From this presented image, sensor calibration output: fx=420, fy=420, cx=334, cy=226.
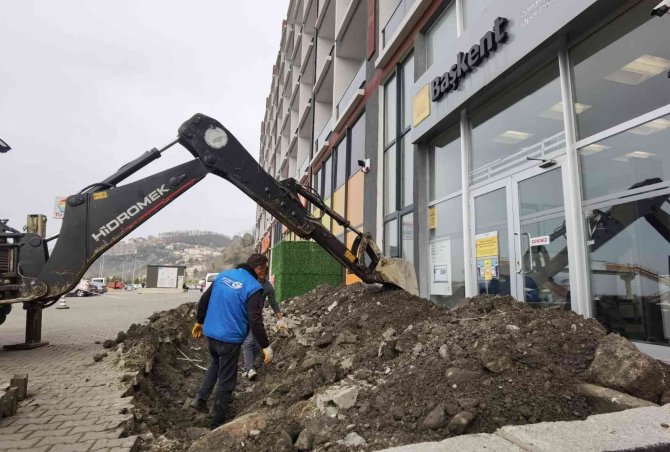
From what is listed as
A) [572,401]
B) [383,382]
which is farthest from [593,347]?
[383,382]

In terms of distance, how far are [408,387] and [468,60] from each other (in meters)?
5.63

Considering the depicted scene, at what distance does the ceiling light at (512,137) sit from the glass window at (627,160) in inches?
47.7

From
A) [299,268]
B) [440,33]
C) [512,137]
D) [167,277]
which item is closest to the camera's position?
[512,137]

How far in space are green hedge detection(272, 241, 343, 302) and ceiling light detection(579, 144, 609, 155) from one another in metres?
8.14

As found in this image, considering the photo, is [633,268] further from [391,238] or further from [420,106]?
[391,238]

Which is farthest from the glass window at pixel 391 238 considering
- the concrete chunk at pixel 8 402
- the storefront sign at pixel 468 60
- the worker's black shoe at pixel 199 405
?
the concrete chunk at pixel 8 402

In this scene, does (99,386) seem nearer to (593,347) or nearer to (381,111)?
(593,347)

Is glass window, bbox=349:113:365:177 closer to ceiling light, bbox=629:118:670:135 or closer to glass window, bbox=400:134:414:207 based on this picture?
glass window, bbox=400:134:414:207

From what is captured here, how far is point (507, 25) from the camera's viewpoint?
6129 millimetres

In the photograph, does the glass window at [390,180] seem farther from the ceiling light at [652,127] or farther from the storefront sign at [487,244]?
the ceiling light at [652,127]

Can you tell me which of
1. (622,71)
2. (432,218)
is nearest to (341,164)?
(432,218)

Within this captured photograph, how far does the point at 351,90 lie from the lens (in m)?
14.8

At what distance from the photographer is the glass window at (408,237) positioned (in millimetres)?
9398

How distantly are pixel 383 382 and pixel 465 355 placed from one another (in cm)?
76
